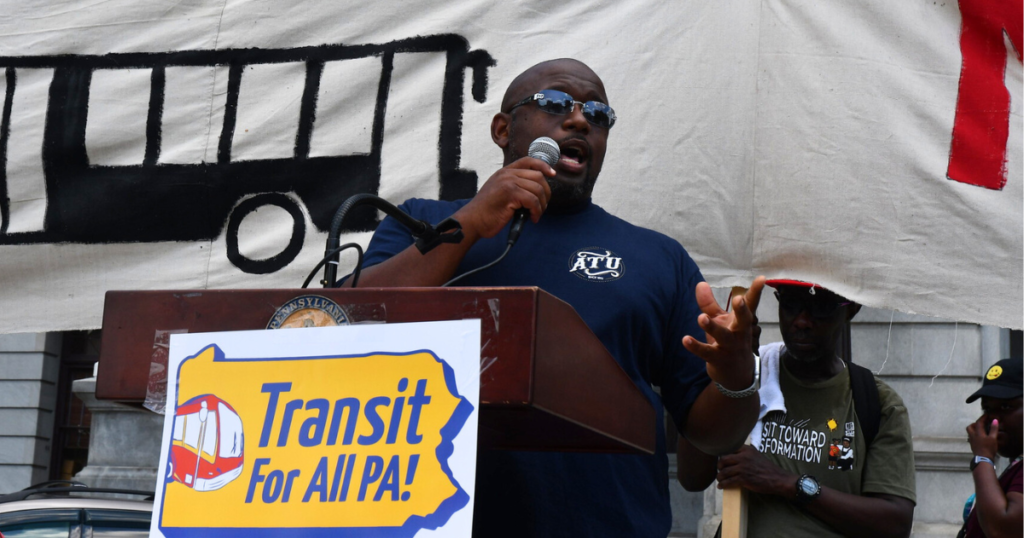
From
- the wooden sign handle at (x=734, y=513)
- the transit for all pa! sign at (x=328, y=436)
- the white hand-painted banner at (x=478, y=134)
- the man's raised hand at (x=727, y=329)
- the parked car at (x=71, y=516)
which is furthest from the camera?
the parked car at (x=71, y=516)

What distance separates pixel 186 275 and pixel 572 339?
209 cm

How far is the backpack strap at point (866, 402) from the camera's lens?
3.53m

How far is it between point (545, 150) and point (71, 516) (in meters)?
4.20

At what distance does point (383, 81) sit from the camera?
132 inches

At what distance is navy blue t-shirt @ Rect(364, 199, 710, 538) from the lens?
1977mm

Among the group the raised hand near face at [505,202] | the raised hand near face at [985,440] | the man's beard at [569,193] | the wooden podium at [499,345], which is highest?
the man's beard at [569,193]

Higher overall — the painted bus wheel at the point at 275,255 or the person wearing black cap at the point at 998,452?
the painted bus wheel at the point at 275,255

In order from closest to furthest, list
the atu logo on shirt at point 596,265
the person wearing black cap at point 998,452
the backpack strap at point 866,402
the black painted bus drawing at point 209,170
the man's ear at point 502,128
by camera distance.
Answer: the atu logo on shirt at point 596,265, the man's ear at point 502,128, the black painted bus drawing at point 209,170, the backpack strap at point 866,402, the person wearing black cap at point 998,452

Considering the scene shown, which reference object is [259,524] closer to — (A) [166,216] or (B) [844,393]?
(A) [166,216]

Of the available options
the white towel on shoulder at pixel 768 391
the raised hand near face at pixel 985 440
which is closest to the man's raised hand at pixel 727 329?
the white towel on shoulder at pixel 768 391

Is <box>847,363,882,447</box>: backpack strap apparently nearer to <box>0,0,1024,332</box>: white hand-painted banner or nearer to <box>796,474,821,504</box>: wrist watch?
<box>796,474,821,504</box>: wrist watch

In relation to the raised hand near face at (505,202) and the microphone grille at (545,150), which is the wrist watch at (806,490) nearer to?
the microphone grille at (545,150)

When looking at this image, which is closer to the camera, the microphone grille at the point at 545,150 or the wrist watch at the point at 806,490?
the microphone grille at the point at 545,150

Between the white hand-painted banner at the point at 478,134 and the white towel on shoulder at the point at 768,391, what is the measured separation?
27.1 inches
